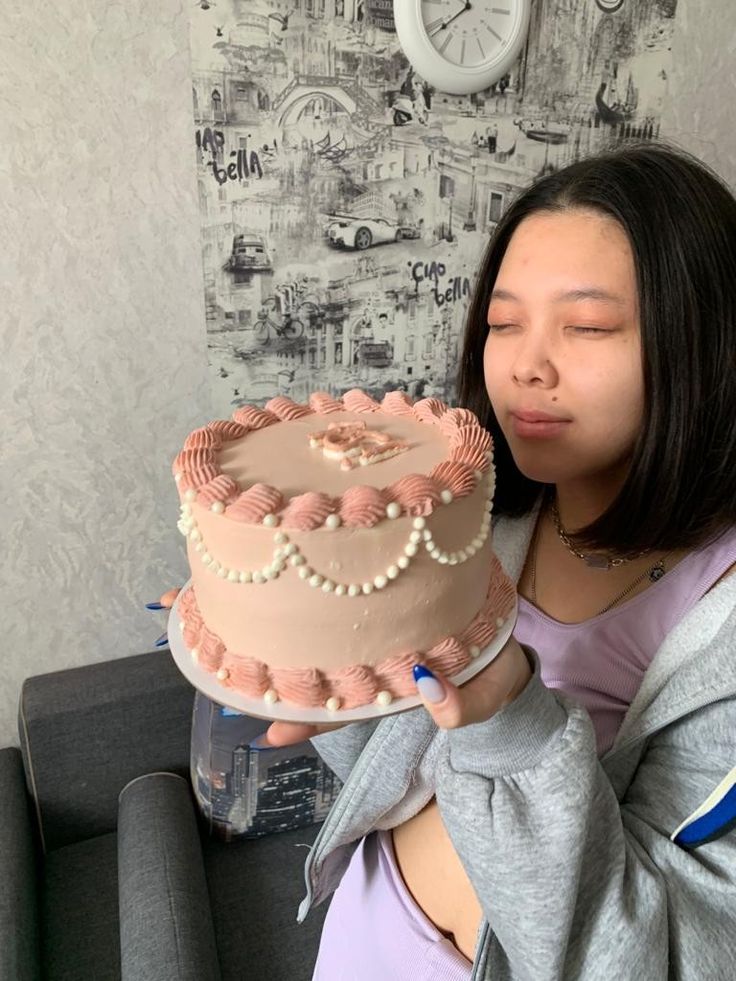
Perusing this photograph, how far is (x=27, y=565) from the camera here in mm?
1567

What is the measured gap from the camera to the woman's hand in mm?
660

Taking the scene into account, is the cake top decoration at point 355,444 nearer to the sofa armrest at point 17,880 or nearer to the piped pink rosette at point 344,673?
the piped pink rosette at point 344,673

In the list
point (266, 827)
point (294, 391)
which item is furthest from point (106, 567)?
point (266, 827)

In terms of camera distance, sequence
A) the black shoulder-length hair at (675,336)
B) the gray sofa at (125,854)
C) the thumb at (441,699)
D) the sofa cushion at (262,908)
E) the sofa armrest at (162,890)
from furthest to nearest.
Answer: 1. the sofa cushion at (262,908)
2. the gray sofa at (125,854)
3. the sofa armrest at (162,890)
4. the black shoulder-length hair at (675,336)
5. the thumb at (441,699)

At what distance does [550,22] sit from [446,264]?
606 mm

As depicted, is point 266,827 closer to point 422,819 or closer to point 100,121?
point 422,819

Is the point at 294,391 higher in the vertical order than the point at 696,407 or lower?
lower

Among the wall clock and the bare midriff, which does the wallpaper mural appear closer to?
the wall clock

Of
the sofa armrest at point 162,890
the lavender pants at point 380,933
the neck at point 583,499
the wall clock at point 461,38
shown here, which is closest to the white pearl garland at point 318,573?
the neck at point 583,499

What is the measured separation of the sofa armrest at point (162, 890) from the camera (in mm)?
1170

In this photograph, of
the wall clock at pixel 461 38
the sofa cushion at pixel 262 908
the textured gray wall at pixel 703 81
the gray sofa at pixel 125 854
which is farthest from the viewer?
the textured gray wall at pixel 703 81

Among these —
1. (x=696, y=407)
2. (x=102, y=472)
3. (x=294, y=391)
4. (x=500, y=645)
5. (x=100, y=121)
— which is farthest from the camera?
(x=294, y=391)

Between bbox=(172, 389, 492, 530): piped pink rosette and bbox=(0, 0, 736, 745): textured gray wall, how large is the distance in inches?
29.2

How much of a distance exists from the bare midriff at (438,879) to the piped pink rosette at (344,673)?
27 cm
